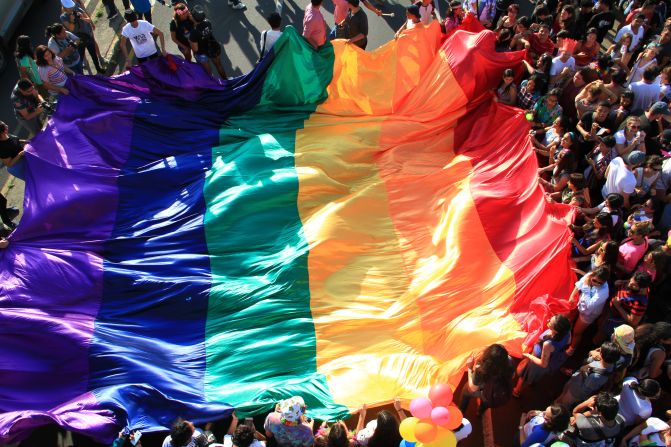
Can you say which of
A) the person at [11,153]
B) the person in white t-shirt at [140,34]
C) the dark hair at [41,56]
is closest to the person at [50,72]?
the dark hair at [41,56]

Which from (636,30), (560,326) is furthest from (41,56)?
(636,30)

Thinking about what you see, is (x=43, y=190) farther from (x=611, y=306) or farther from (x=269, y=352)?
(x=611, y=306)

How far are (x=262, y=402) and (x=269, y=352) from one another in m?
0.58

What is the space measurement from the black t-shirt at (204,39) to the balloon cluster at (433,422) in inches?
243

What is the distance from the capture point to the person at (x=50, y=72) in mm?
7670

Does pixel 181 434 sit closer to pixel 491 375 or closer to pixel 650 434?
pixel 491 375

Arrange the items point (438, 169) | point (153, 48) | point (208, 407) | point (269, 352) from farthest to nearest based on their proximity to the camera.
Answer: point (153, 48)
point (438, 169)
point (269, 352)
point (208, 407)

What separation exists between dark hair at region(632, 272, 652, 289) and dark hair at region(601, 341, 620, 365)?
792 mm

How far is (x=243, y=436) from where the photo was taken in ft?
15.0

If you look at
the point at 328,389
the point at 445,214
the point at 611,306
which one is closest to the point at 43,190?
the point at 328,389

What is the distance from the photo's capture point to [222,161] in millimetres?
7309

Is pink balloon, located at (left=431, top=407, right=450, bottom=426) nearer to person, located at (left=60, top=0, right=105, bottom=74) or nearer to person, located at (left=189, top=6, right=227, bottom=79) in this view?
person, located at (left=189, top=6, right=227, bottom=79)

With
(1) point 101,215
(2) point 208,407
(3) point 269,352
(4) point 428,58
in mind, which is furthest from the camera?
(4) point 428,58

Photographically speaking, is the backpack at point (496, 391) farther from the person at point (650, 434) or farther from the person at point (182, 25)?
the person at point (182, 25)
